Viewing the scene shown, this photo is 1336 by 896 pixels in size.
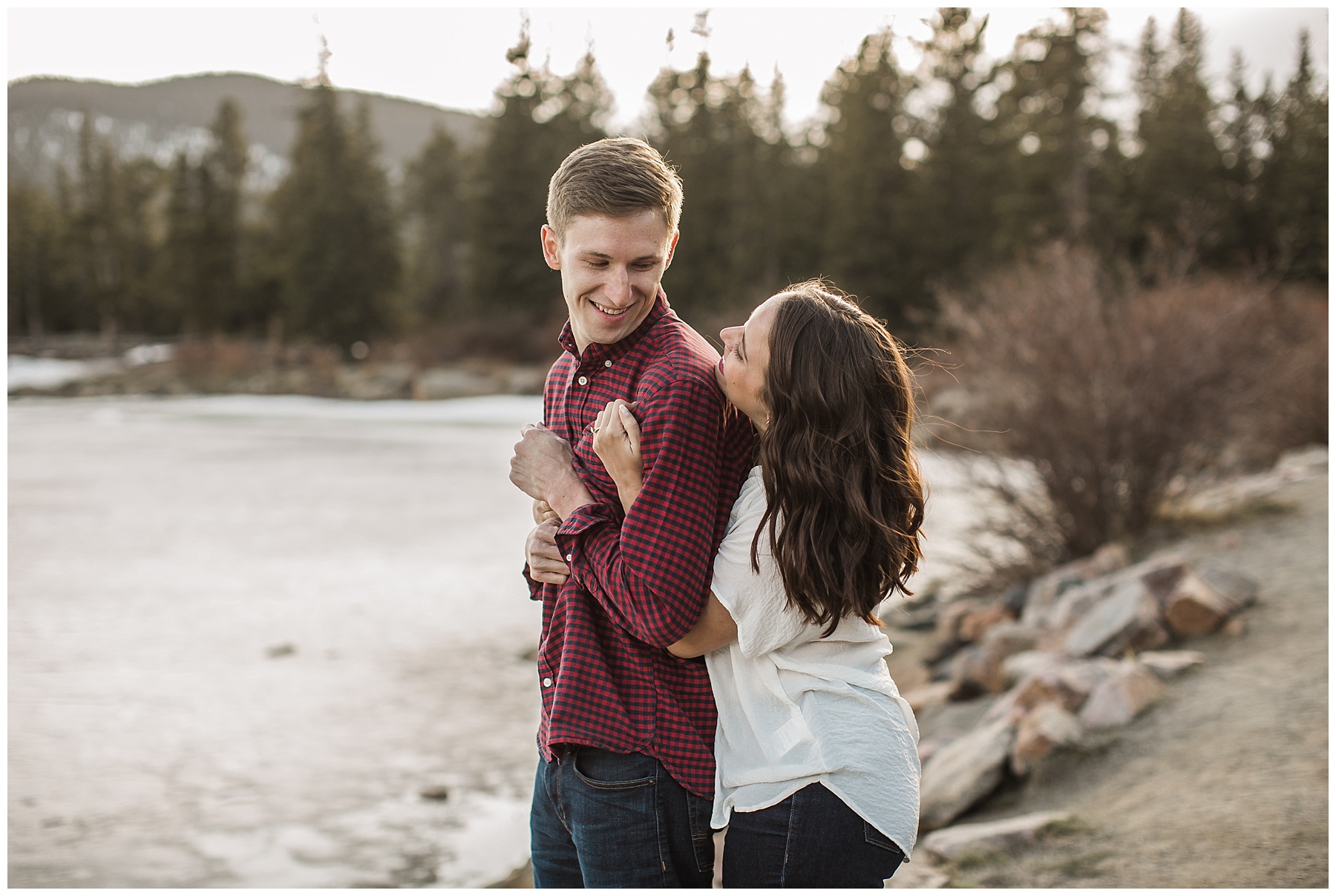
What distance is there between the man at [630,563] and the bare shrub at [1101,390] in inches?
267

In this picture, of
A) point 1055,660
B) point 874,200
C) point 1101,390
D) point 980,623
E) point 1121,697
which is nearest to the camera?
point 1121,697

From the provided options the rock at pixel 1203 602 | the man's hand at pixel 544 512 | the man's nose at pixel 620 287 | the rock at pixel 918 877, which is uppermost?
the man's nose at pixel 620 287

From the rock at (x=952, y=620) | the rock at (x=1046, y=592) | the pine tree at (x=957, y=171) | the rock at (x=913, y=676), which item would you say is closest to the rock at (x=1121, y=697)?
the rock at (x=913, y=676)

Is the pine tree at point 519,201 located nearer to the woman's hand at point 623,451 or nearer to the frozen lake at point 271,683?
the frozen lake at point 271,683

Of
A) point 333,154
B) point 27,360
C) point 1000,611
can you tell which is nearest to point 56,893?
point 1000,611

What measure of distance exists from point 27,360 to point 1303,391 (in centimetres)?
4979

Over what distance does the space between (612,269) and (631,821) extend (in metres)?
0.96

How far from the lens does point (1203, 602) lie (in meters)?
6.15

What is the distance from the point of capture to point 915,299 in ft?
112

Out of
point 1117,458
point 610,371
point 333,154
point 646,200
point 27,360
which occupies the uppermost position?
point 333,154

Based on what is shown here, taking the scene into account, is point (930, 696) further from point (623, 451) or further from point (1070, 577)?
point (623, 451)

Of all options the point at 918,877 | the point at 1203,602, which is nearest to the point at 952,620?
the point at 1203,602

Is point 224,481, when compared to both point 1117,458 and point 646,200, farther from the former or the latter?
point 646,200

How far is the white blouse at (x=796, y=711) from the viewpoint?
1801 millimetres
